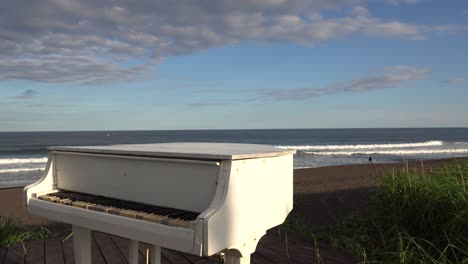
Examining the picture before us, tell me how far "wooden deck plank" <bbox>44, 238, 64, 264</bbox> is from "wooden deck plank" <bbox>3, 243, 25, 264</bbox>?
25 centimetres

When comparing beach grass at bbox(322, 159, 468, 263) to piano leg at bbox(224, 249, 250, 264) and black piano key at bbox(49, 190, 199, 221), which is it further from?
black piano key at bbox(49, 190, 199, 221)

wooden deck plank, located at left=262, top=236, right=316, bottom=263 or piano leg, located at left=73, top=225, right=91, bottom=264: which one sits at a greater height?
piano leg, located at left=73, top=225, right=91, bottom=264

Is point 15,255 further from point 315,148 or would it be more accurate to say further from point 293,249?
point 315,148

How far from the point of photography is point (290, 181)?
10.2 ft

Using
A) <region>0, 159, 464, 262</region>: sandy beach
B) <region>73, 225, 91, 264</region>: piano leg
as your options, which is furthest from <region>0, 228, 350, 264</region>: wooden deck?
<region>73, 225, 91, 264</region>: piano leg

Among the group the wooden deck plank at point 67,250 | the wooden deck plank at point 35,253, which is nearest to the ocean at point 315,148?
the wooden deck plank at point 67,250

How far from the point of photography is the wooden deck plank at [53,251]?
14.3 feet

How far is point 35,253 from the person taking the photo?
15.1 ft

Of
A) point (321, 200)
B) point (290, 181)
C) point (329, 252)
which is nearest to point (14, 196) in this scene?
point (321, 200)

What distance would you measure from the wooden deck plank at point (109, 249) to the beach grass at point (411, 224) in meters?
2.65

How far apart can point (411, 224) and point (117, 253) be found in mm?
3405

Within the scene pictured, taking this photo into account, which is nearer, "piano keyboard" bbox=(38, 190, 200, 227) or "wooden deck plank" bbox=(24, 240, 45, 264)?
"piano keyboard" bbox=(38, 190, 200, 227)

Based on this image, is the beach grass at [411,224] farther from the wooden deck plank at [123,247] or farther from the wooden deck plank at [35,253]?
the wooden deck plank at [35,253]

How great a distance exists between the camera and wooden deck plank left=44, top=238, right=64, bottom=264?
4367 mm
